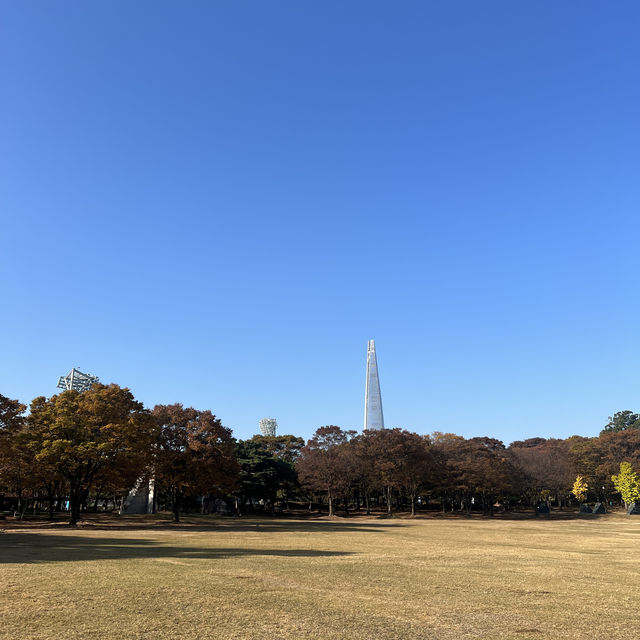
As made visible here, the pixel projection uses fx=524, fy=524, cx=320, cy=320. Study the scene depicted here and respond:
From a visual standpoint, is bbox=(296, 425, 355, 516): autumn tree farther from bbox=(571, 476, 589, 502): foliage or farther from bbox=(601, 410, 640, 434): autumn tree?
bbox=(601, 410, 640, 434): autumn tree

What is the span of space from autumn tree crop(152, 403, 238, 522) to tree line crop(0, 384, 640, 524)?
112 millimetres

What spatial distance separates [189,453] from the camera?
51875 millimetres

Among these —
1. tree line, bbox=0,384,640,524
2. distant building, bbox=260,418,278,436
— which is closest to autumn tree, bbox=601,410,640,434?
tree line, bbox=0,384,640,524

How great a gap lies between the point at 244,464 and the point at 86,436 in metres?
36.5

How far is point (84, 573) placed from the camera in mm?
16281

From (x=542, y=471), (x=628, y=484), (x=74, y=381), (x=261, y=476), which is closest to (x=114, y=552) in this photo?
(x=261, y=476)

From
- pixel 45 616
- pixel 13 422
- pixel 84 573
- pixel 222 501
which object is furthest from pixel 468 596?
pixel 222 501

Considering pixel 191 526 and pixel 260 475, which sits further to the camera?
pixel 260 475

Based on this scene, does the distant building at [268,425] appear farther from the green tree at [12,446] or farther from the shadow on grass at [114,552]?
the shadow on grass at [114,552]

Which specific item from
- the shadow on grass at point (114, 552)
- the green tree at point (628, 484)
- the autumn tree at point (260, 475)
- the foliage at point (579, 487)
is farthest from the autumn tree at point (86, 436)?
the foliage at point (579, 487)

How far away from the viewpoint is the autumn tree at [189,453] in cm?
5116

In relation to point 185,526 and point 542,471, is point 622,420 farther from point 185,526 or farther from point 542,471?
point 185,526

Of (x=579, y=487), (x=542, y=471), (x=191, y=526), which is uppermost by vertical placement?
(x=542, y=471)

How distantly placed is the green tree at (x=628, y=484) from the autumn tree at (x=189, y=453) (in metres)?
69.5
